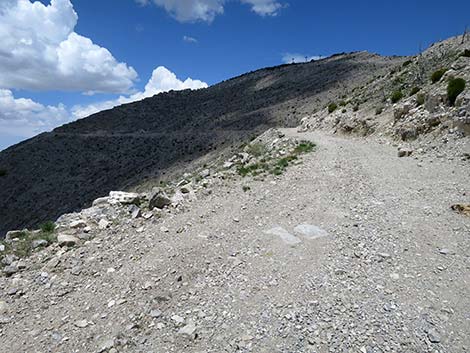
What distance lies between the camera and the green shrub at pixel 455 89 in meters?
18.5

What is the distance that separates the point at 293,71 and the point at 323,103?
29.7 meters

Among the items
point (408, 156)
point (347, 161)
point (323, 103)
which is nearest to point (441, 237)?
point (347, 161)

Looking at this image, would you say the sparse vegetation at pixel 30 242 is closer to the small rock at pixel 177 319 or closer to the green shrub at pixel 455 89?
the small rock at pixel 177 319

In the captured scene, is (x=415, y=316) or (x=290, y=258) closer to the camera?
(x=415, y=316)

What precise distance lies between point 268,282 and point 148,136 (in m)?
44.5

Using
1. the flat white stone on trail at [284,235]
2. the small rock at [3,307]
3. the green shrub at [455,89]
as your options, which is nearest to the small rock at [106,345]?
the small rock at [3,307]

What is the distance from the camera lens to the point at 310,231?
31.9 ft

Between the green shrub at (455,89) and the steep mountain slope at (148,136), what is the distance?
738 inches

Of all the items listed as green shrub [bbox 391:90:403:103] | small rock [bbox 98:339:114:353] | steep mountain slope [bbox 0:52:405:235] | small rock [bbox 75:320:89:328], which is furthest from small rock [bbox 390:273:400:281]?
steep mountain slope [bbox 0:52:405:235]

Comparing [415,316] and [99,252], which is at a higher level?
[99,252]

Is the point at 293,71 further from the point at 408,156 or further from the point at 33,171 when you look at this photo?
the point at 408,156

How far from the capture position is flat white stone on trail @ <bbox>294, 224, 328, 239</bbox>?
9.45 meters

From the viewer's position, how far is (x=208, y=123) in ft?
167

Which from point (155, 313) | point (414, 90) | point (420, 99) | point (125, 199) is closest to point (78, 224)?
point (125, 199)
